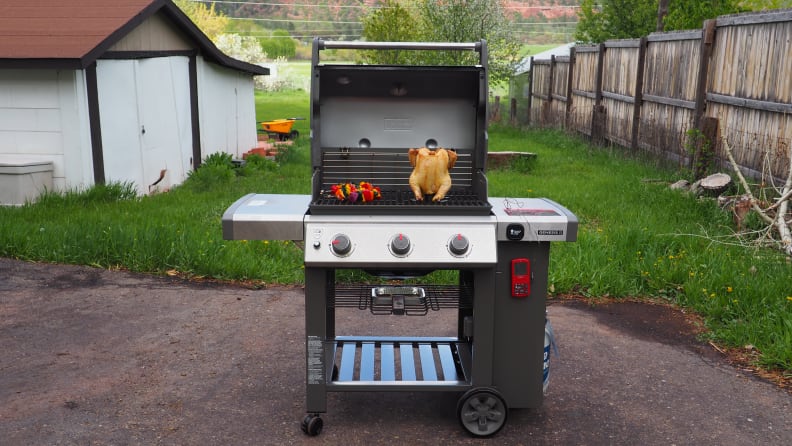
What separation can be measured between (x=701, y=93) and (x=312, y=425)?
8674 millimetres

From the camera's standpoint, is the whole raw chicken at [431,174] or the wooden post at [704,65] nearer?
the whole raw chicken at [431,174]

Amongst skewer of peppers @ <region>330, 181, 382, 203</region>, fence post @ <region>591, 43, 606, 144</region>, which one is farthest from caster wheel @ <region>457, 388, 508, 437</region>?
fence post @ <region>591, 43, 606, 144</region>

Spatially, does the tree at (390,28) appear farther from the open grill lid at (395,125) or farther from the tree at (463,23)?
the open grill lid at (395,125)

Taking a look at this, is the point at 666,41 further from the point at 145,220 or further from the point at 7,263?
the point at 7,263

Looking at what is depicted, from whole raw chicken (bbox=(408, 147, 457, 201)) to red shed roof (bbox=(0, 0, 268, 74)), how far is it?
677 centimetres

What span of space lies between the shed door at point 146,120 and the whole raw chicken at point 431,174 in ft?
24.5

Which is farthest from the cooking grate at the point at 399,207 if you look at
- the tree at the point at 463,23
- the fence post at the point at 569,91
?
the tree at the point at 463,23

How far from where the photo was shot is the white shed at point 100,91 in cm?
970

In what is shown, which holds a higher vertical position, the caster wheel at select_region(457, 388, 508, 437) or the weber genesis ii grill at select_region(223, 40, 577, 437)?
the weber genesis ii grill at select_region(223, 40, 577, 437)

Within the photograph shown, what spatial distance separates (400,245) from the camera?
3592 millimetres

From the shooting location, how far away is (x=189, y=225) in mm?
7949

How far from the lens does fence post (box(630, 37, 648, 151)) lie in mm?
13375

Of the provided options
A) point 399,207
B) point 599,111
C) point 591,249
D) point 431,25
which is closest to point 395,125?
point 399,207

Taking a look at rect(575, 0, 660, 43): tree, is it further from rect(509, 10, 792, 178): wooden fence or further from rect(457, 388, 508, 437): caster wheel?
rect(457, 388, 508, 437): caster wheel
